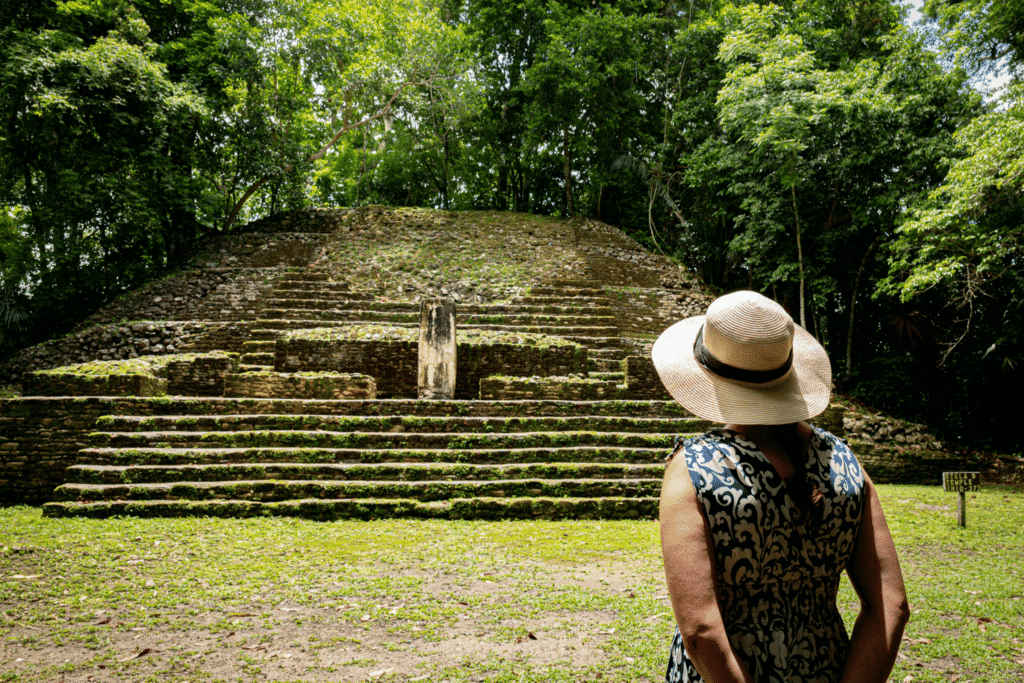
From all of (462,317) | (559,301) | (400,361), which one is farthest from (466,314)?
(400,361)

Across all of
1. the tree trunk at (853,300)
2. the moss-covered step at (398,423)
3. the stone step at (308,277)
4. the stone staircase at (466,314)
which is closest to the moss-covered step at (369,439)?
the moss-covered step at (398,423)

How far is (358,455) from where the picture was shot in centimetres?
637

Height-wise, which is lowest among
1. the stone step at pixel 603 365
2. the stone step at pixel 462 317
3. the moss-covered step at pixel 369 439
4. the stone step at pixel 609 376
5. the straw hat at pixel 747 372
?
the moss-covered step at pixel 369 439

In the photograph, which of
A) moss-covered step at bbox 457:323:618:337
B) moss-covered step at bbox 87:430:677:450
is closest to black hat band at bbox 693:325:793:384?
moss-covered step at bbox 87:430:677:450

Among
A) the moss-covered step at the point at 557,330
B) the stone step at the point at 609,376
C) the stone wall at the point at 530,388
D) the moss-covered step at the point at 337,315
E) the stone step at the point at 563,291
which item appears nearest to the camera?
the stone wall at the point at 530,388

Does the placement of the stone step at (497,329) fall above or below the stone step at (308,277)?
below

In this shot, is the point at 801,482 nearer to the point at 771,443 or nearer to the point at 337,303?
the point at 771,443

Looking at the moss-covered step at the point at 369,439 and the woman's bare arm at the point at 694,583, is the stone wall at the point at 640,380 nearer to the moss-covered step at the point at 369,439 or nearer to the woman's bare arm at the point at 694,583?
the moss-covered step at the point at 369,439

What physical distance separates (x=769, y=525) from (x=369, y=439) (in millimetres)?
5977

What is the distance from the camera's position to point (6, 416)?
641 cm

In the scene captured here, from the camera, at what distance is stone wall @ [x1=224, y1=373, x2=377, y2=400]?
7527 mm

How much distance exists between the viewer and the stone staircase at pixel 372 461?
571 centimetres

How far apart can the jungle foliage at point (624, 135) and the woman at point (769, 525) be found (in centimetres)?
814

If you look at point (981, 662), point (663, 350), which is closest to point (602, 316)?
point (981, 662)
